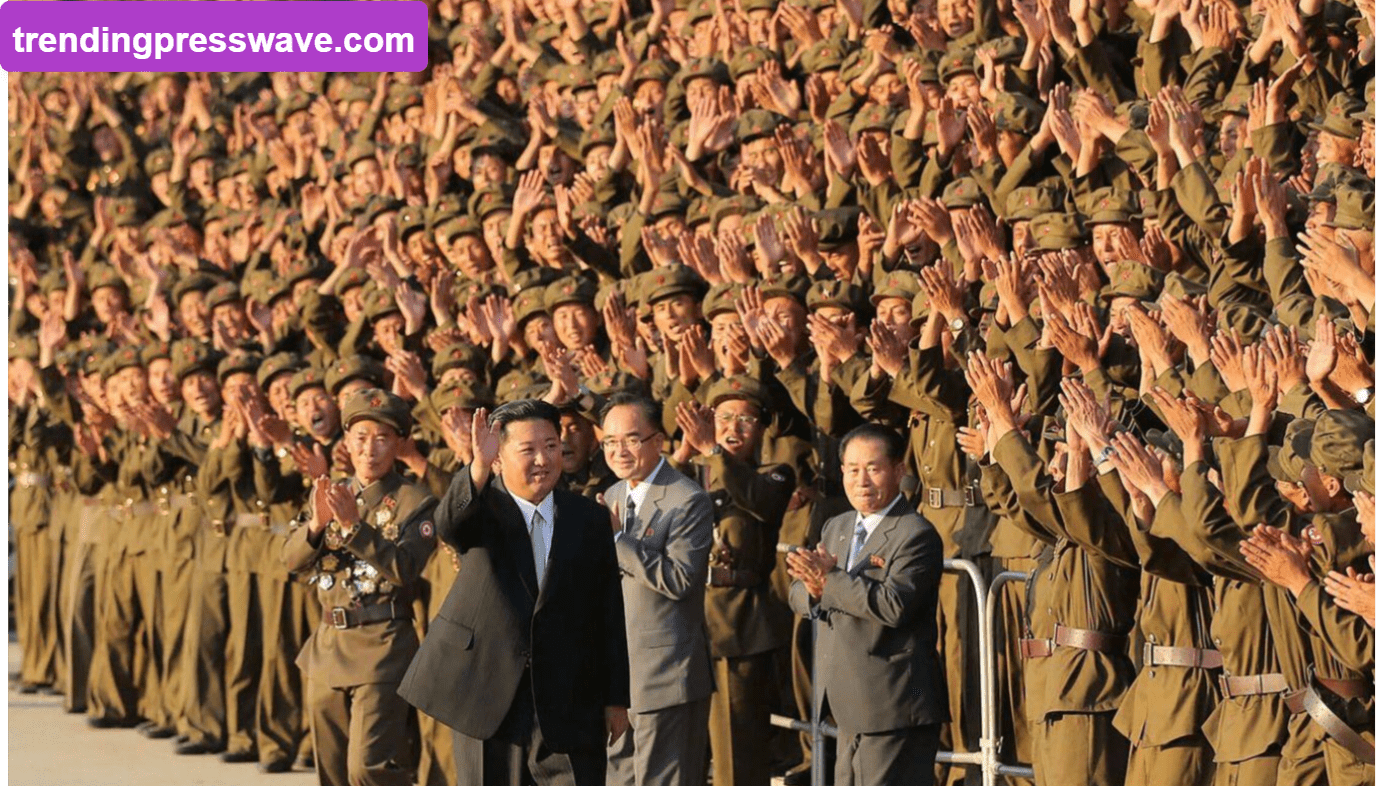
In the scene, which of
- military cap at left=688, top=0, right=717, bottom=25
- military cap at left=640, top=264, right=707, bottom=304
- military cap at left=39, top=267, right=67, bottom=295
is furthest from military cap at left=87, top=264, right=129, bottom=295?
military cap at left=640, top=264, right=707, bottom=304

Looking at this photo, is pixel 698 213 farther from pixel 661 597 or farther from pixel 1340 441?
pixel 1340 441

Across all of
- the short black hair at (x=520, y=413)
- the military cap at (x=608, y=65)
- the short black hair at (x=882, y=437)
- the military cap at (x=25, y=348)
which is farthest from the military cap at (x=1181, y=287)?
the military cap at (x=25, y=348)

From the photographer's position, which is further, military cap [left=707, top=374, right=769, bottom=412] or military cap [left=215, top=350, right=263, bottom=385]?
military cap [left=215, top=350, right=263, bottom=385]

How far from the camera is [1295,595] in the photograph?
6090 millimetres

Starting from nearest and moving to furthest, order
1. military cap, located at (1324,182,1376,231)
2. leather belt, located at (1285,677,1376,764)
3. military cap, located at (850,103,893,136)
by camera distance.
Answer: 1. leather belt, located at (1285,677,1376,764)
2. military cap, located at (1324,182,1376,231)
3. military cap, located at (850,103,893,136)

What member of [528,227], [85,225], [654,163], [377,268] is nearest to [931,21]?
[654,163]

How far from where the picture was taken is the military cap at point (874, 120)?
35.4 feet

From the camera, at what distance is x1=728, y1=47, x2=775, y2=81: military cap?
476 inches

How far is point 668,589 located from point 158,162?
10.4 meters

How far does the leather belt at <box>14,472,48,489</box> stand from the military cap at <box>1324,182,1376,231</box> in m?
9.07

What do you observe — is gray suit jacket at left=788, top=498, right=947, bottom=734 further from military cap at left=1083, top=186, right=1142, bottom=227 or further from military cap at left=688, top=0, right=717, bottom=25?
military cap at left=688, top=0, right=717, bottom=25

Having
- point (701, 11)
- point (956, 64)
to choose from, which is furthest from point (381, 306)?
point (956, 64)

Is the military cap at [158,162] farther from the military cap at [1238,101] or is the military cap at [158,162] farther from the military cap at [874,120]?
the military cap at [1238,101]

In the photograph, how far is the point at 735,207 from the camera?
10984 mm
